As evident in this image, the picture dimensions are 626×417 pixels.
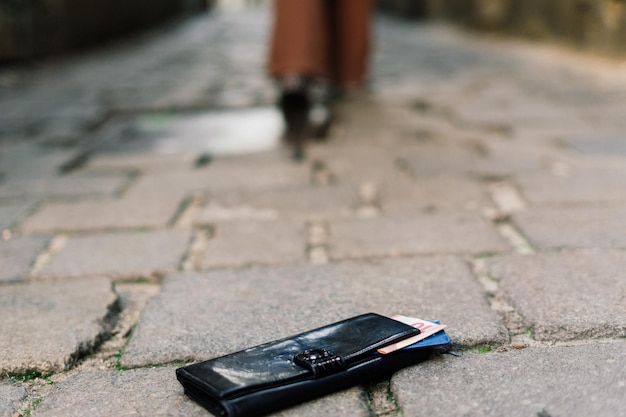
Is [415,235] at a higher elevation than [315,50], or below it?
below

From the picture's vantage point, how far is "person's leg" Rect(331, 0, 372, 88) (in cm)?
352

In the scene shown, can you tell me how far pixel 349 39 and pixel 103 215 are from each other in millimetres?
2002

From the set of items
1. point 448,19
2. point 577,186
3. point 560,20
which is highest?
point 560,20

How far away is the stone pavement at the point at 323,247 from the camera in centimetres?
105

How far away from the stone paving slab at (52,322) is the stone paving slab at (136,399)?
0.09 m

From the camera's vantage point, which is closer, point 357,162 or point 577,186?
point 577,186

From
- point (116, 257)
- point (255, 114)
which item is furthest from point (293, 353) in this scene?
point (255, 114)

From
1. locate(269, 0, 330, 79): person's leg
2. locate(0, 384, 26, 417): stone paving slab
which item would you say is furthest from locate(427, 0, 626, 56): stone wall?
locate(0, 384, 26, 417): stone paving slab

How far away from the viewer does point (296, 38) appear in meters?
3.25

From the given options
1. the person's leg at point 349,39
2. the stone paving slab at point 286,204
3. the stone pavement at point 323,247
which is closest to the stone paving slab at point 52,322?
the stone pavement at point 323,247

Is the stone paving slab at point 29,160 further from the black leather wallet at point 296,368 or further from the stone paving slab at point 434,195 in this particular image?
the black leather wallet at point 296,368

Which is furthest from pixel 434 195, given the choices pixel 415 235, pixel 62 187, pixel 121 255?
pixel 62 187

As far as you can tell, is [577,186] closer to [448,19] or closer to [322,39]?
[322,39]

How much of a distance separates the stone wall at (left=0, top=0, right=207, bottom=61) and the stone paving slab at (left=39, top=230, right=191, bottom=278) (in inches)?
160
